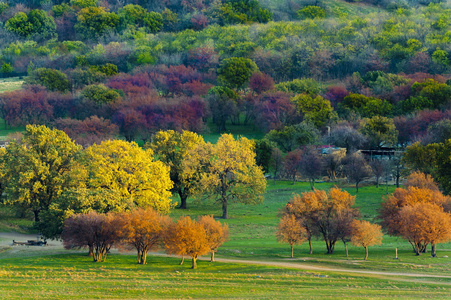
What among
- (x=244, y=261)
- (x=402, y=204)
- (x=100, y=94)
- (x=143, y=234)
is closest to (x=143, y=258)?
(x=143, y=234)

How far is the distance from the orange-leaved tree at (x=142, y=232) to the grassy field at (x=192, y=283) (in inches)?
84.9

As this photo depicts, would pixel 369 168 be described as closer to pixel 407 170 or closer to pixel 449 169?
pixel 407 170

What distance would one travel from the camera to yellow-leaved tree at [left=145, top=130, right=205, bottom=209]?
306 feet

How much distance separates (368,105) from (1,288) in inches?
3932

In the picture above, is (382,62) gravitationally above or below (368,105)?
above

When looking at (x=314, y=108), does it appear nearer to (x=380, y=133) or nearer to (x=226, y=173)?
(x=380, y=133)

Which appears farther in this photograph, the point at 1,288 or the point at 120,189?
the point at 120,189

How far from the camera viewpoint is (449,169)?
85688mm

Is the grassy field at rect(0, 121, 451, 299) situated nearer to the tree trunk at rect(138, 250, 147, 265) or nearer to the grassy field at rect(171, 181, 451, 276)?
the grassy field at rect(171, 181, 451, 276)

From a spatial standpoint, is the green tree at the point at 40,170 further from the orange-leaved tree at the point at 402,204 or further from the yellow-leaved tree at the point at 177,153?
the orange-leaved tree at the point at 402,204

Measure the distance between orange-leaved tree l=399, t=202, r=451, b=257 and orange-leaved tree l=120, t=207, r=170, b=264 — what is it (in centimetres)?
2054

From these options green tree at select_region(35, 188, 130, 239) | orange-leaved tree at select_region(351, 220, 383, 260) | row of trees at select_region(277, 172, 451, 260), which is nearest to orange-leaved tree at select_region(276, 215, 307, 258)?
row of trees at select_region(277, 172, 451, 260)

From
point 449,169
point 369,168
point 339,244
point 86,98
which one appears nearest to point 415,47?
point 86,98

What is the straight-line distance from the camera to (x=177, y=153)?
95625mm
